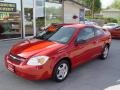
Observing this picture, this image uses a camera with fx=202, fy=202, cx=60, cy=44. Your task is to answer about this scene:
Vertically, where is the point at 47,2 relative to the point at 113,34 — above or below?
above

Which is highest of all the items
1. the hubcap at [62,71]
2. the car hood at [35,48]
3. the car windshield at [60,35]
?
the car windshield at [60,35]

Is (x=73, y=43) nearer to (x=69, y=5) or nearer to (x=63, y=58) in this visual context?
(x=63, y=58)

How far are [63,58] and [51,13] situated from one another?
1065 cm

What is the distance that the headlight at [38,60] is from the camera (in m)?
4.81

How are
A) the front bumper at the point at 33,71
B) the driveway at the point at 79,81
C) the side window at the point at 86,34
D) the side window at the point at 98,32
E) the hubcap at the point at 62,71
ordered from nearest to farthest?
the front bumper at the point at 33,71 → the driveway at the point at 79,81 → the hubcap at the point at 62,71 → the side window at the point at 86,34 → the side window at the point at 98,32

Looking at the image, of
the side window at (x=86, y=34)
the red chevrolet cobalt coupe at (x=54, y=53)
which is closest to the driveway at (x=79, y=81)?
the red chevrolet cobalt coupe at (x=54, y=53)

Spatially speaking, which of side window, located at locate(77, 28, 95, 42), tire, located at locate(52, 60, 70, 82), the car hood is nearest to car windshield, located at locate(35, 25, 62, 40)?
the car hood

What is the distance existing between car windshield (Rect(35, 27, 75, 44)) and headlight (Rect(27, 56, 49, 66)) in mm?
1008

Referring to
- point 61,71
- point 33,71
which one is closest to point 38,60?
point 33,71

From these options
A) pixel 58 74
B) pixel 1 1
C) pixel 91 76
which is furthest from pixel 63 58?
pixel 1 1

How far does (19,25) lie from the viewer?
13000 mm

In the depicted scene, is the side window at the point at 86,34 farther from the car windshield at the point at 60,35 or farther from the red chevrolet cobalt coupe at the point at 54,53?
the car windshield at the point at 60,35

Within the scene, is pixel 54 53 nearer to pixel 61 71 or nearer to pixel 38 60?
pixel 38 60

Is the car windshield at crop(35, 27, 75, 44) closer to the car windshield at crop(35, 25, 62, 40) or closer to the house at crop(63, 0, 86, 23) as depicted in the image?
the car windshield at crop(35, 25, 62, 40)
